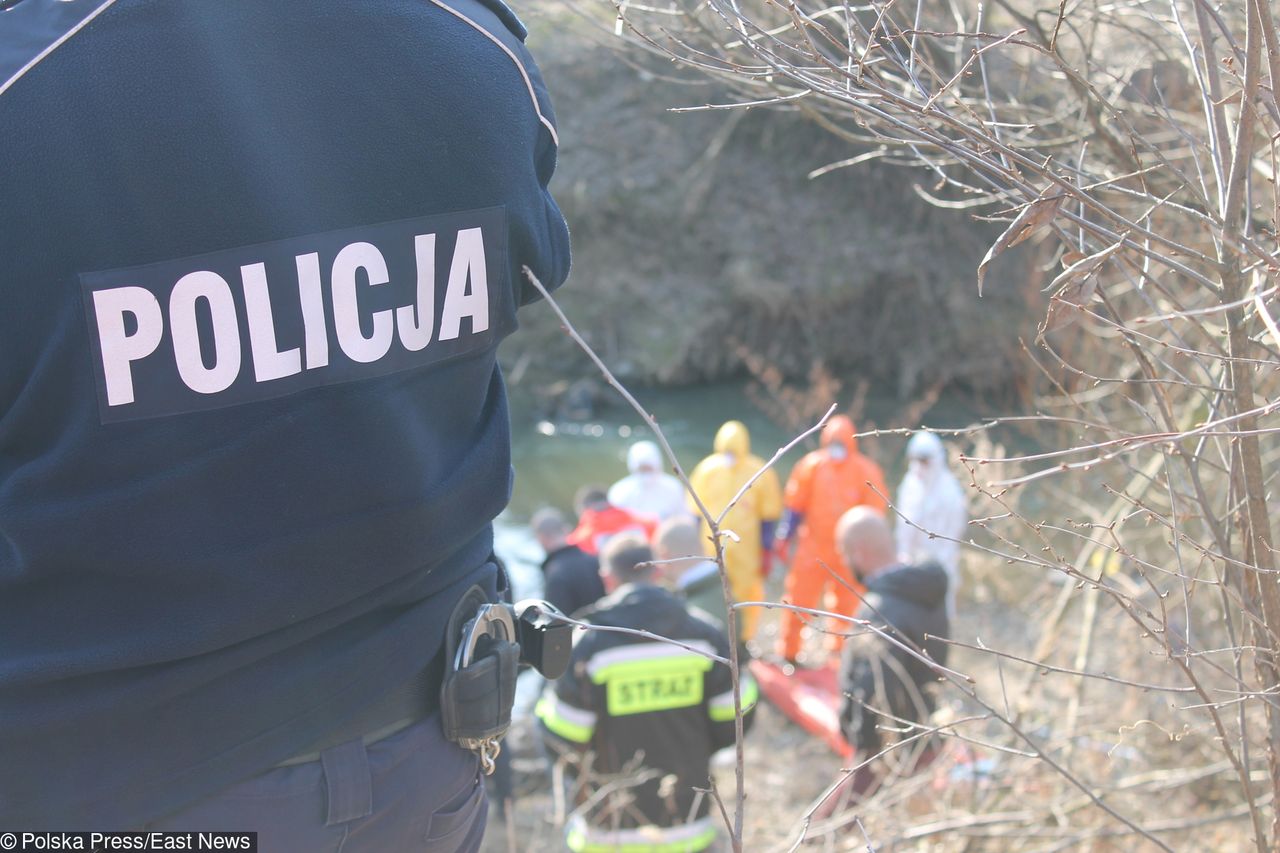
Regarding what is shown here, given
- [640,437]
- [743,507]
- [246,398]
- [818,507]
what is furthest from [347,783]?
[640,437]

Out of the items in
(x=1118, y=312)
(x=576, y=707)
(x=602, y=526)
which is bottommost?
(x=602, y=526)

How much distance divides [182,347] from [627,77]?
15095 mm

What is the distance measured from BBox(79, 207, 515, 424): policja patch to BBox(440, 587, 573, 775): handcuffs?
0.31m

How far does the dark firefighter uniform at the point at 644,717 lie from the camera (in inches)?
133

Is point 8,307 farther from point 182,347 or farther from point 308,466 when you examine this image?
point 308,466

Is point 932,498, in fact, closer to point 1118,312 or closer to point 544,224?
point 1118,312

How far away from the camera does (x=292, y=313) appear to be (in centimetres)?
116

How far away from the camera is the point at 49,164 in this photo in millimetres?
1019

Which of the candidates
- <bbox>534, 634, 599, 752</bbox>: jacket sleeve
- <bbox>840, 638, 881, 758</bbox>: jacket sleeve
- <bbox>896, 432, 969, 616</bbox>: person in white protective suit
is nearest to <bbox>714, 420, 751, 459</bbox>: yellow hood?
<bbox>896, 432, 969, 616</bbox>: person in white protective suit

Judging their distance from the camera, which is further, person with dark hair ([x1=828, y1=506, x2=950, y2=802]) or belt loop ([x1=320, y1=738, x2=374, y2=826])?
person with dark hair ([x1=828, y1=506, x2=950, y2=802])

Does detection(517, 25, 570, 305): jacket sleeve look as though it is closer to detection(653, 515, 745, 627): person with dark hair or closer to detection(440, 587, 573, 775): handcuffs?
detection(440, 587, 573, 775): handcuffs

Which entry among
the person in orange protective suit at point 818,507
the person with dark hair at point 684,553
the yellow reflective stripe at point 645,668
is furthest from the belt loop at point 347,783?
the person in orange protective suit at point 818,507

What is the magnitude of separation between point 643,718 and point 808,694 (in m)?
2.23

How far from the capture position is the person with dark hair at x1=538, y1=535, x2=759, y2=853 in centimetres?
337
